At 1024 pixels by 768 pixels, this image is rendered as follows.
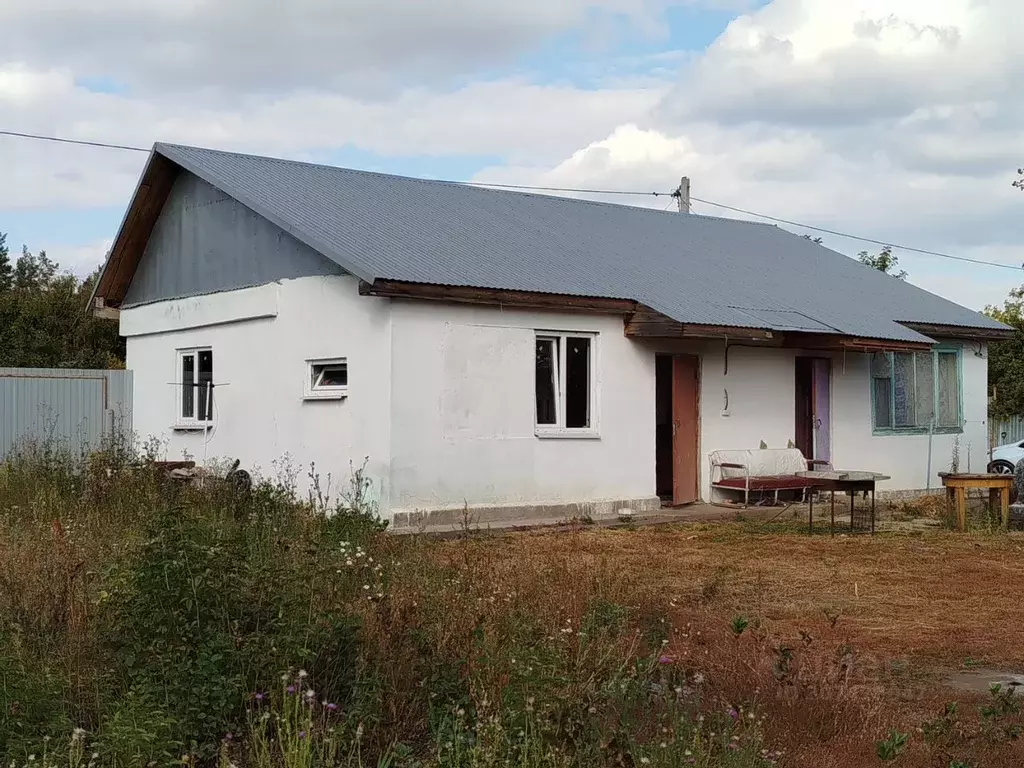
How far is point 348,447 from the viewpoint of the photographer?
14.7m

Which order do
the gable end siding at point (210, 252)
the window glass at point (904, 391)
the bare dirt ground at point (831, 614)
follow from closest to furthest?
the bare dirt ground at point (831, 614)
the gable end siding at point (210, 252)
the window glass at point (904, 391)

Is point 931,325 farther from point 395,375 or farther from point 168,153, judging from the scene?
point 168,153

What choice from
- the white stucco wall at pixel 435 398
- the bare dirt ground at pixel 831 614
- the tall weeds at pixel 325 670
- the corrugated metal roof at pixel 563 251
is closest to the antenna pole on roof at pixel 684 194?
the corrugated metal roof at pixel 563 251

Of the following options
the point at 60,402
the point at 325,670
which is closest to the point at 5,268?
the point at 60,402

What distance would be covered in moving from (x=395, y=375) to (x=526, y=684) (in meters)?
9.43

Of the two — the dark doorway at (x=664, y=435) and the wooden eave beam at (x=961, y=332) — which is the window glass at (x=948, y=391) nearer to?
the wooden eave beam at (x=961, y=332)

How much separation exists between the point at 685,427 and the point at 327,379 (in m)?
5.33

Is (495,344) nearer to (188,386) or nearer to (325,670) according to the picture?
(188,386)

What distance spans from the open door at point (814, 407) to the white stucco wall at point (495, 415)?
4015mm

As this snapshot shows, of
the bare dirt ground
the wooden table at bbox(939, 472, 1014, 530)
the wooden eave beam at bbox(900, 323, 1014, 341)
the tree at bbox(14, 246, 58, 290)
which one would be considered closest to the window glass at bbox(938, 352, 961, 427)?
the wooden eave beam at bbox(900, 323, 1014, 341)

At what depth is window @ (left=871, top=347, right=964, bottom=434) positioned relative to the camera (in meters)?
20.3

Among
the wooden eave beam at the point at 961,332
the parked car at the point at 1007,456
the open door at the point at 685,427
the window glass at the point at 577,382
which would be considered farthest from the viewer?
the parked car at the point at 1007,456

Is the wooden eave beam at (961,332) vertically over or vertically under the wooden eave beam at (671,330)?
over

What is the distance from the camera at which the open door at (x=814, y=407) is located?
Answer: 19391 millimetres
